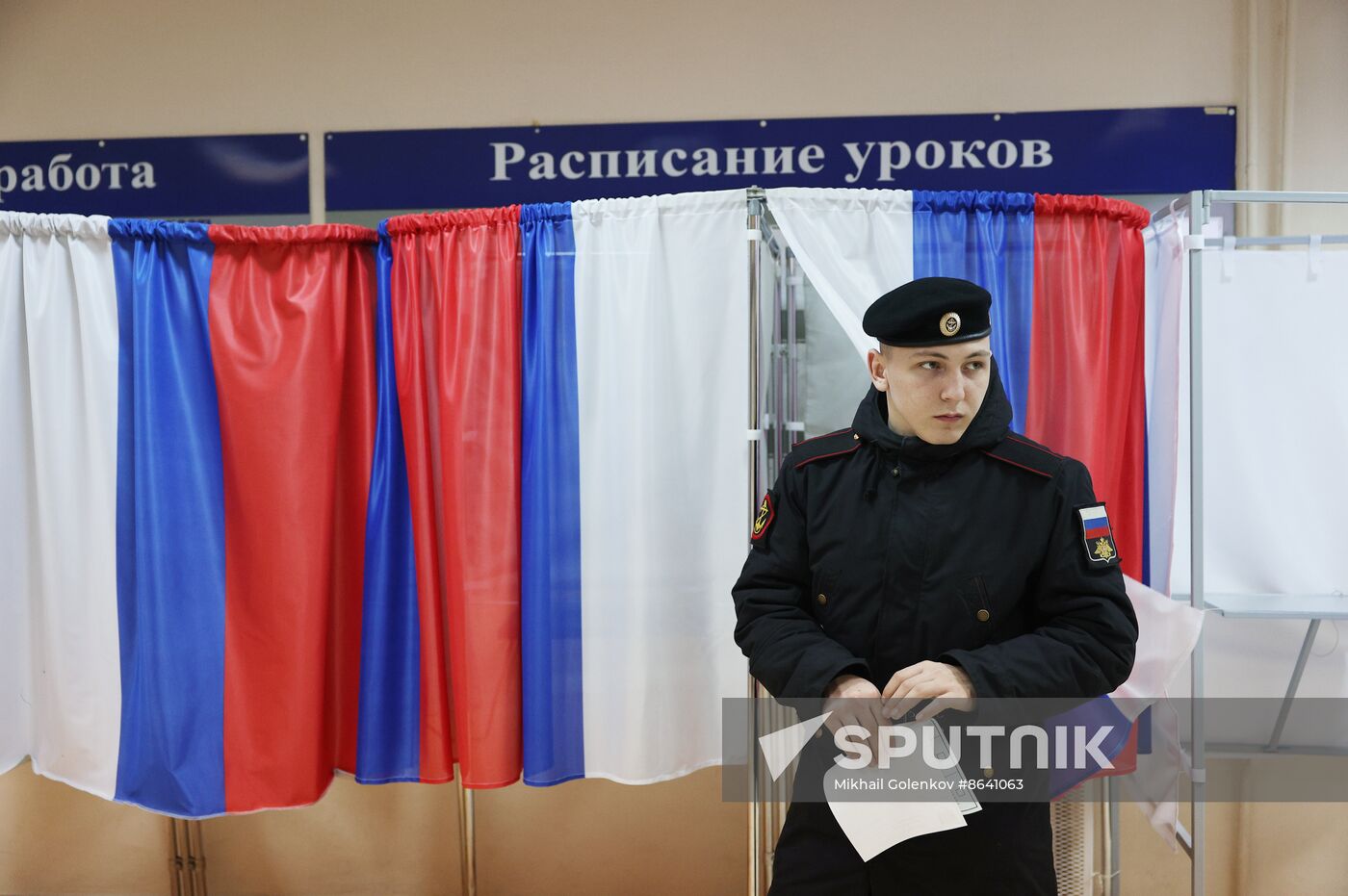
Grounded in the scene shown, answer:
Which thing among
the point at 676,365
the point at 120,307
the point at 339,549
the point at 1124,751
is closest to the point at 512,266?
the point at 676,365

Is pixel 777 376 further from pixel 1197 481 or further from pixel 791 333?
pixel 1197 481

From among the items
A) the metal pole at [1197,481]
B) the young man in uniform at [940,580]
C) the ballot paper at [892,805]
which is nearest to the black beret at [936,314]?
the young man in uniform at [940,580]

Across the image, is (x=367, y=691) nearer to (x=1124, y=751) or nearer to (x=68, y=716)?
(x=68, y=716)

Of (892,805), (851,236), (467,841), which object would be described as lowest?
(467,841)

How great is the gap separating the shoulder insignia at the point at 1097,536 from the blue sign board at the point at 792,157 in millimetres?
1492

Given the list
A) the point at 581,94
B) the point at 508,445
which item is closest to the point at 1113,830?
the point at 508,445

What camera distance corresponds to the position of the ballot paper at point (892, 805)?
1393 millimetres

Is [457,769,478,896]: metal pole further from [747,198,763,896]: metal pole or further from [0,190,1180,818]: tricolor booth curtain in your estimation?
[747,198,763,896]: metal pole

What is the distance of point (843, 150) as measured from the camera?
269 cm

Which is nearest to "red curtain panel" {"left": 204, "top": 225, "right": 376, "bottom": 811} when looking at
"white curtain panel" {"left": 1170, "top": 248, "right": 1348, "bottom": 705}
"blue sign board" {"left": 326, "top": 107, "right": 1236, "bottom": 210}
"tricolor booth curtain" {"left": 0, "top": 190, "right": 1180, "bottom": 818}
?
"tricolor booth curtain" {"left": 0, "top": 190, "right": 1180, "bottom": 818}

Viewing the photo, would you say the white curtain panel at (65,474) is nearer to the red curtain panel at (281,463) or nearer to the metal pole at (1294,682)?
the red curtain panel at (281,463)

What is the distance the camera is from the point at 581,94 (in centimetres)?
275

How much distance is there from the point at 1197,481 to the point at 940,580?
0.95m

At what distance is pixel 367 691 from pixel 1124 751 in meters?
1.73
